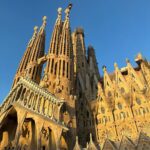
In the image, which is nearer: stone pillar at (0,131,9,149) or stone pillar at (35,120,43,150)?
stone pillar at (35,120,43,150)

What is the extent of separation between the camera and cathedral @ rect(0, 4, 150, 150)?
57.3 ft

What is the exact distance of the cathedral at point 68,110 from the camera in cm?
1745

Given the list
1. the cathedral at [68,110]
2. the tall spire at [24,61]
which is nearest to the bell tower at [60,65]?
the cathedral at [68,110]

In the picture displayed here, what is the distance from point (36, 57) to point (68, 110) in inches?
495

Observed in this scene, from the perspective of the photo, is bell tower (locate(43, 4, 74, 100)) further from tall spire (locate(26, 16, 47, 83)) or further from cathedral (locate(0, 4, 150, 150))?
tall spire (locate(26, 16, 47, 83))

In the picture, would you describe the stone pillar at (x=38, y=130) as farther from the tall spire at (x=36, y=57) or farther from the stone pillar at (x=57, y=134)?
the tall spire at (x=36, y=57)

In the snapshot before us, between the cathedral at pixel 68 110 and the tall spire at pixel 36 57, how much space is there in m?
0.14

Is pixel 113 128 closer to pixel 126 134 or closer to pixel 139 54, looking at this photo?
pixel 126 134

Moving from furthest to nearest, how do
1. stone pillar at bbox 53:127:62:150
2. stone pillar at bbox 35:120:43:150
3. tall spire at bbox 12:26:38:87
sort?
tall spire at bbox 12:26:38:87 → stone pillar at bbox 53:127:62:150 → stone pillar at bbox 35:120:43:150

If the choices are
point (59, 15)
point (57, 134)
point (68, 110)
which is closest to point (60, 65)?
point (68, 110)

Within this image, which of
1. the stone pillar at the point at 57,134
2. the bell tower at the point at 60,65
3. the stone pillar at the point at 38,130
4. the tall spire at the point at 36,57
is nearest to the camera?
the stone pillar at the point at 38,130

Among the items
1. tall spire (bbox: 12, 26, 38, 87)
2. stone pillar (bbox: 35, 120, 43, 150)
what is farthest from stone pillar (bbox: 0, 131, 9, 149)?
tall spire (bbox: 12, 26, 38, 87)

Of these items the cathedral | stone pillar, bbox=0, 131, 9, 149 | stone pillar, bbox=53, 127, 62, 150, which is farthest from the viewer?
stone pillar, bbox=0, 131, 9, 149

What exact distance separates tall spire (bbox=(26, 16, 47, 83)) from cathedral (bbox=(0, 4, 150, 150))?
0.45ft
